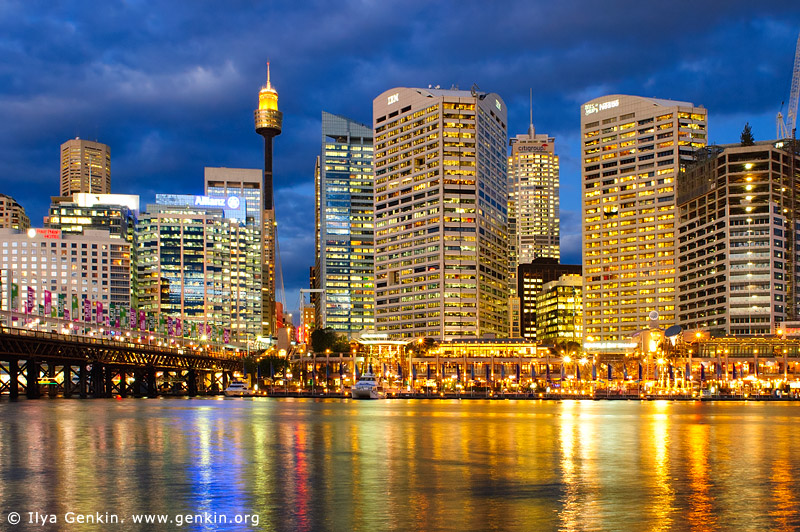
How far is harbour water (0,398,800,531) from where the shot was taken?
39.0 meters

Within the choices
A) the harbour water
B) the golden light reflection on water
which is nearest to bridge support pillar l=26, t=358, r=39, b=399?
the harbour water

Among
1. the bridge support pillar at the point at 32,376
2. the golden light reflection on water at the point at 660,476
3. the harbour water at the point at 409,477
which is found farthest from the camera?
the bridge support pillar at the point at 32,376

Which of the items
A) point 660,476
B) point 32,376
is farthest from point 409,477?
point 32,376

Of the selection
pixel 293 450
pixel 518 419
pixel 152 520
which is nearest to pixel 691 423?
pixel 518 419

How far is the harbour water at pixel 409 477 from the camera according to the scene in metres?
39.0

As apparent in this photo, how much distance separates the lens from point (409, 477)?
51.9 m

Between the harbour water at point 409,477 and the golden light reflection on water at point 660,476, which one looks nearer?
the golden light reflection on water at point 660,476

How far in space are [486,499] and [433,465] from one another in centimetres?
1470

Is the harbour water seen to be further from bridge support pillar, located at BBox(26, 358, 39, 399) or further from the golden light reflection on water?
bridge support pillar, located at BBox(26, 358, 39, 399)

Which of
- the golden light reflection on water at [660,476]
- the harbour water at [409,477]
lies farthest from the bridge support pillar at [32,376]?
the golden light reflection on water at [660,476]

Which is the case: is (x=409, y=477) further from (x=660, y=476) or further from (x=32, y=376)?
(x=32, y=376)

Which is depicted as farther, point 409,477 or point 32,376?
point 32,376

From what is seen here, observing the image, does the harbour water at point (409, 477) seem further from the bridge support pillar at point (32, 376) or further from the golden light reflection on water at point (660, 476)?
the bridge support pillar at point (32, 376)

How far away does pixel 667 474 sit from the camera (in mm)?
54188
